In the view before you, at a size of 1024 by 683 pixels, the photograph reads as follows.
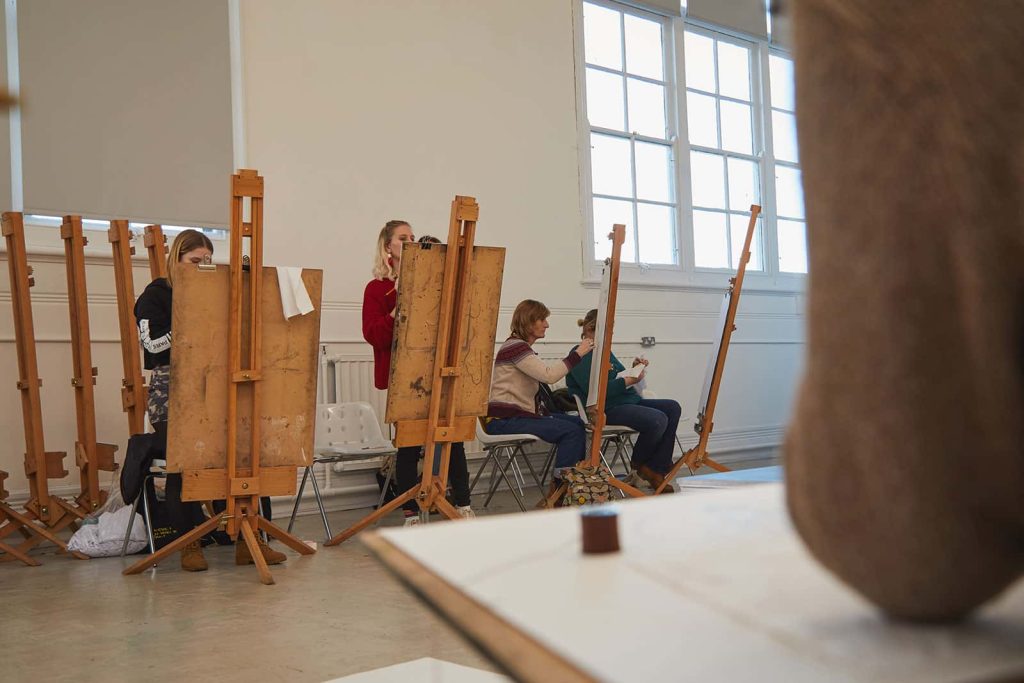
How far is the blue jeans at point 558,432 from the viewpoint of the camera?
4773 millimetres

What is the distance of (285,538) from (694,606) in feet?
11.1

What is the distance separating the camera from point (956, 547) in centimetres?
39

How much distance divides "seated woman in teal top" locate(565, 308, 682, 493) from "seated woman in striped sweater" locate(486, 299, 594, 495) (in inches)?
10.8

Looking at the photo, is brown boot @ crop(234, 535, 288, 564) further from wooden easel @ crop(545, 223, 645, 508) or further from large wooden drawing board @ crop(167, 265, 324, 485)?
wooden easel @ crop(545, 223, 645, 508)

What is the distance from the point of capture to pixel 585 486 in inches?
176

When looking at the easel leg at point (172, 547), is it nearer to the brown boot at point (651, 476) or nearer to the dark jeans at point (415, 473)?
the dark jeans at point (415, 473)

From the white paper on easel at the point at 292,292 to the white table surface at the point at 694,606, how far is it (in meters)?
2.85

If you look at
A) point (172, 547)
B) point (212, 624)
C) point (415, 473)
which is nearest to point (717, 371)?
point (415, 473)

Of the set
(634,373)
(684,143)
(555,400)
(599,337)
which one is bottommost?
(555,400)

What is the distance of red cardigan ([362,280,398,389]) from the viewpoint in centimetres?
439

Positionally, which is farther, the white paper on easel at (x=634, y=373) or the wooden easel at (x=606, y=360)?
the white paper on easel at (x=634, y=373)

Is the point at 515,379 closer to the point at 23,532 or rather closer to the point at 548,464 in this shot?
the point at 548,464

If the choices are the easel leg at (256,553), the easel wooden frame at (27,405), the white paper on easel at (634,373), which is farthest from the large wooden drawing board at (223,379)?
the white paper on easel at (634,373)

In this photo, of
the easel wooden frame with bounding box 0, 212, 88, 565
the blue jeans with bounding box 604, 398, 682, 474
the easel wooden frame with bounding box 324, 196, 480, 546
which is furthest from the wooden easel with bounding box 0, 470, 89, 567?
the blue jeans with bounding box 604, 398, 682, 474
